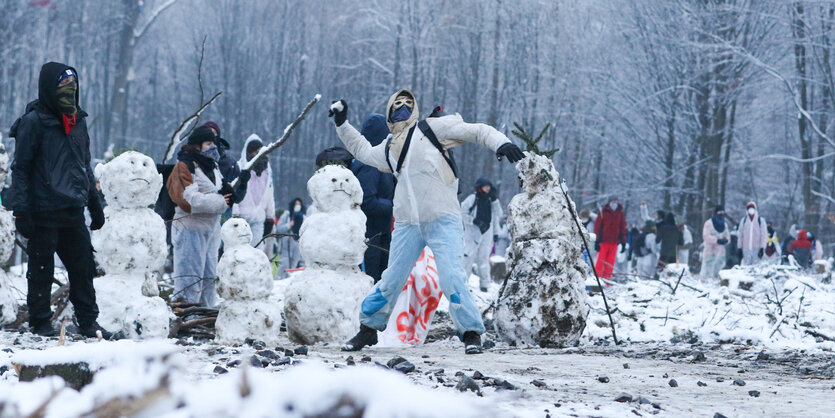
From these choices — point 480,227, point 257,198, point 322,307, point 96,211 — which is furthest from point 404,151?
point 480,227

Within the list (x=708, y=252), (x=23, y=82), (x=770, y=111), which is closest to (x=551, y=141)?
(x=770, y=111)

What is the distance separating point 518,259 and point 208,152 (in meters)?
2.79

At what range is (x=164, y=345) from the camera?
2.36m

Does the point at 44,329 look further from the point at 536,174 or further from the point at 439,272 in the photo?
the point at 536,174

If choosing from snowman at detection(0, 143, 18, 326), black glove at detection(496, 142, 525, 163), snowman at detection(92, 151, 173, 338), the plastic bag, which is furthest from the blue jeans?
snowman at detection(0, 143, 18, 326)

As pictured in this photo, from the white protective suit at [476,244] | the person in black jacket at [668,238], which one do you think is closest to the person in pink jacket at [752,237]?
the person in black jacket at [668,238]

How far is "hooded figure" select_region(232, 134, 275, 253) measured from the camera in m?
10.3

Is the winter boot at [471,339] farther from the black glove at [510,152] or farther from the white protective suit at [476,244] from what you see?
the white protective suit at [476,244]

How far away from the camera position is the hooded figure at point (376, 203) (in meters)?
8.05

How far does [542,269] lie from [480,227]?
279 inches

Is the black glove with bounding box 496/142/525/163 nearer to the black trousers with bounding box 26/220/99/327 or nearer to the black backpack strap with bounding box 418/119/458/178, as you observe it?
the black backpack strap with bounding box 418/119/458/178

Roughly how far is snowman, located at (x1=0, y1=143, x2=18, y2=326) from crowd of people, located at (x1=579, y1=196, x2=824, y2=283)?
11.1m

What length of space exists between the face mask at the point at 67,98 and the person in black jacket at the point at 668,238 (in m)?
15.3

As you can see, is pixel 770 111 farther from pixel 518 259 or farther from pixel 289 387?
pixel 289 387
